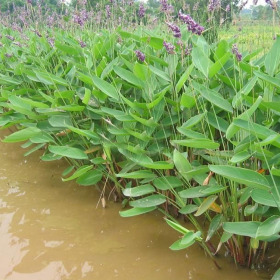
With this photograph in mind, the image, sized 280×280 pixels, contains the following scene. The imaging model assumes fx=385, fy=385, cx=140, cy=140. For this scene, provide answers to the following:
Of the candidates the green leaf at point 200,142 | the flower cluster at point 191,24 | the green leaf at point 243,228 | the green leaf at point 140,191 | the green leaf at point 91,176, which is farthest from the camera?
the green leaf at point 91,176

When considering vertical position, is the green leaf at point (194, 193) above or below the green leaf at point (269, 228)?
below

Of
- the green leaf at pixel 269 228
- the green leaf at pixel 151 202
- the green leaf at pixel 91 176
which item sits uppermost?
the green leaf at pixel 269 228

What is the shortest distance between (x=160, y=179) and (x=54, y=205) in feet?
2.59

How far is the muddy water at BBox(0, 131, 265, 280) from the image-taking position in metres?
1.64

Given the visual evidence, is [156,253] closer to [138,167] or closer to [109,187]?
[138,167]

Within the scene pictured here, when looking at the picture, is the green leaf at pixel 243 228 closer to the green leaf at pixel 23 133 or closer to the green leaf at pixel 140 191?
the green leaf at pixel 140 191

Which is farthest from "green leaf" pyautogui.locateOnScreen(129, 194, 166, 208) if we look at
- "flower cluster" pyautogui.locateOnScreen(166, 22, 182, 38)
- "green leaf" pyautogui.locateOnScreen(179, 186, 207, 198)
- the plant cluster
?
"flower cluster" pyautogui.locateOnScreen(166, 22, 182, 38)

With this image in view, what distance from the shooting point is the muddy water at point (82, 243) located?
164 centimetres

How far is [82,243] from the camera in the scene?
6.09 ft

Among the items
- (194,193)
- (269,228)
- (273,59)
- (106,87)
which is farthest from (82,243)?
(273,59)

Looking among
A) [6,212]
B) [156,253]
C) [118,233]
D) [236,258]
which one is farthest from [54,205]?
[236,258]

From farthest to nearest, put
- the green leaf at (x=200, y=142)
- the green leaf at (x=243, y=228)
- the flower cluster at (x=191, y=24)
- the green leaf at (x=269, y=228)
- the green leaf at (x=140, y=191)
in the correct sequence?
the green leaf at (x=140, y=191) → the flower cluster at (x=191, y=24) → the green leaf at (x=200, y=142) → the green leaf at (x=243, y=228) → the green leaf at (x=269, y=228)

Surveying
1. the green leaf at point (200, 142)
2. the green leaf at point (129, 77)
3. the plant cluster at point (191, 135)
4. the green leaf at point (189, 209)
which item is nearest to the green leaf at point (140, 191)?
the plant cluster at point (191, 135)

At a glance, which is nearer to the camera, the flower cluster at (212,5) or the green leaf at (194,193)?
the green leaf at (194,193)
